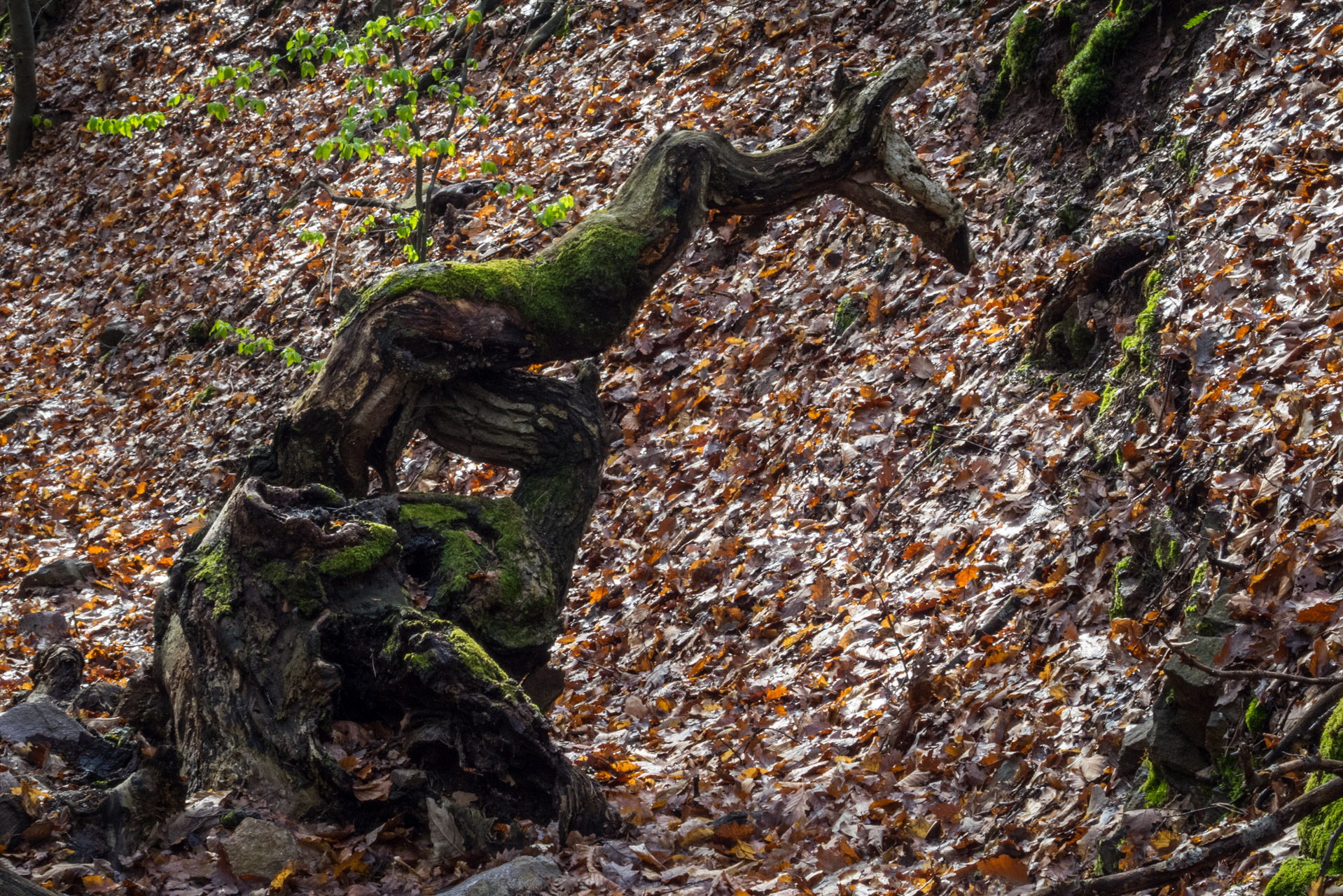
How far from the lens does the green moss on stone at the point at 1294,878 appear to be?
7.54 ft

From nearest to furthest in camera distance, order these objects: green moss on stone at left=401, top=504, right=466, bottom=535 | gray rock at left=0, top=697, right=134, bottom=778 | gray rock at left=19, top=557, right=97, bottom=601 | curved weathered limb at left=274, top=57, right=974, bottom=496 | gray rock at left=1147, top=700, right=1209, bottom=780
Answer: gray rock at left=1147, top=700, right=1209, bottom=780
gray rock at left=0, top=697, right=134, bottom=778
green moss on stone at left=401, top=504, right=466, bottom=535
curved weathered limb at left=274, top=57, right=974, bottom=496
gray rock at left=19, top=557, right=97, bottom=601

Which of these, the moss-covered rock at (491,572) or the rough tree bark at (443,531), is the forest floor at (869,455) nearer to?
the rough tree bark at (443,531)

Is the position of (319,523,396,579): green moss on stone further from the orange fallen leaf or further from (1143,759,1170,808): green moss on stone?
(1143,759,1170,808): green moss on stone

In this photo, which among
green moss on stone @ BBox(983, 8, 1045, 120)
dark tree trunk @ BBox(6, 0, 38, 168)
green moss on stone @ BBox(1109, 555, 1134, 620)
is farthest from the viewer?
dark tree trunk @ BBox(6, 0, 38, 168)

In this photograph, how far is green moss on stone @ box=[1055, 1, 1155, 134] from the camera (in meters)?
6.98

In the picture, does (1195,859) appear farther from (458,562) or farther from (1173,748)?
(458,562)

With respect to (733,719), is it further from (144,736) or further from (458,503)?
(144,736)

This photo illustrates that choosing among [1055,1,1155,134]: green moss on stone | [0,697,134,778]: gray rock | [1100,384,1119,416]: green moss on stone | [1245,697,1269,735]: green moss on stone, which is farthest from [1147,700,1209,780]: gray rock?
[1055,1,1155,134]: green moss on stone

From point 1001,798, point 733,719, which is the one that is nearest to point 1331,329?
point 1001,798

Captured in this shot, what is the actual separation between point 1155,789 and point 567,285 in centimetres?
348

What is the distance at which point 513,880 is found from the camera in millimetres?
3496

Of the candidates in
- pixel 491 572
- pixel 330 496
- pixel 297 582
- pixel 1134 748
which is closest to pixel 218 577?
pixel 297 582

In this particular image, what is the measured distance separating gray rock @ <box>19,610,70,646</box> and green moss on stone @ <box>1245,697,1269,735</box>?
7.92 meters

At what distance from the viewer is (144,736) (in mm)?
4547
